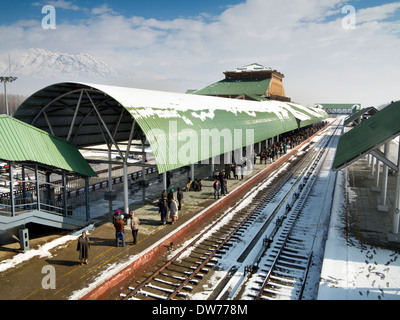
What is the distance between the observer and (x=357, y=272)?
9.58 meters

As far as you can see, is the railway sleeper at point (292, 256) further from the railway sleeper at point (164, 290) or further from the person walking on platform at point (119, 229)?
the person walking on platform at point (119, 229)

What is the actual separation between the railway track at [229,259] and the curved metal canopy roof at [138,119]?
3616 millimetres

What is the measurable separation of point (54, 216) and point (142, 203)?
18.2 ft

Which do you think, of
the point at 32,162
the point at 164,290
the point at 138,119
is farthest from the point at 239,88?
the point at 164,290

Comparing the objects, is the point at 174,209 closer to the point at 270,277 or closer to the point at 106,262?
the point at 106,262

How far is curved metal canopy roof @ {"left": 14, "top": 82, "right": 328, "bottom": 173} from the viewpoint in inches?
533

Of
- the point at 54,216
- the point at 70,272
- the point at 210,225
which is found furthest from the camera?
the point at 210,225

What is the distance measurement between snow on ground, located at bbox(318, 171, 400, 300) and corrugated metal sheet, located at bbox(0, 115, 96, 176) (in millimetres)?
10399

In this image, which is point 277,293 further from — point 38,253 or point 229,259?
point 38,253

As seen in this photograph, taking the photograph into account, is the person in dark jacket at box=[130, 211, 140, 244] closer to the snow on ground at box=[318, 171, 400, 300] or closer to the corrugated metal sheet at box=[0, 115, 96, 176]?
the corrugated metal sheet at box=[0, 115, 96, 176]

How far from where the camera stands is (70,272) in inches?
371

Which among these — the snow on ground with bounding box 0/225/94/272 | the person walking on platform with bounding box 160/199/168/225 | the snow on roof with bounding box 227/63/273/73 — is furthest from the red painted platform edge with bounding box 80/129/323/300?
the snow on roof with bounding box 227/63/273/73
